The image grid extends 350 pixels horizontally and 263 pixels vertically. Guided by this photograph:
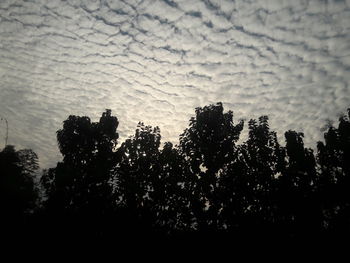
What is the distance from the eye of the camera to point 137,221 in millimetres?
24641

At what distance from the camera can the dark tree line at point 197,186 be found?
2448cm

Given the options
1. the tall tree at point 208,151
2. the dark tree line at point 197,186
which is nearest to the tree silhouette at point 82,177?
the dark tree line at point 197,186

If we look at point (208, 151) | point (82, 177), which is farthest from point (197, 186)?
point (82, 177)

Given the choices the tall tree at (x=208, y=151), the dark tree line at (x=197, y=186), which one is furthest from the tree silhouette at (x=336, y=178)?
the tall tree at (x=208, y=151)

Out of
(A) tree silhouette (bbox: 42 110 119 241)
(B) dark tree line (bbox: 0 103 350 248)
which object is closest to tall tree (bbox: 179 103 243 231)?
(B) dark tree line (bbox: 0 103 350 248)

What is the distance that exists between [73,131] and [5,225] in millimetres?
14644

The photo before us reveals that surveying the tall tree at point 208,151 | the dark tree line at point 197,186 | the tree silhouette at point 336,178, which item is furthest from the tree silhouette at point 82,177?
the tree silhouette at point 336,178

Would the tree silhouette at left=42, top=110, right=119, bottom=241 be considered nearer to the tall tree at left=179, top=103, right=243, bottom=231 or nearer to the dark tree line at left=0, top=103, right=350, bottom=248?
the dark tree line at left=0, top=103, right=350, bottom=248

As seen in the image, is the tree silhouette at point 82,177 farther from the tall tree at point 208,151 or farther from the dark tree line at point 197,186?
the tall tree at point 208,151

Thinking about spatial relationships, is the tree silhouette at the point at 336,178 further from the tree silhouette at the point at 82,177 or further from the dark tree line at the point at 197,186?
the tree silhouette at the point at 82,177

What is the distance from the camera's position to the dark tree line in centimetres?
2448

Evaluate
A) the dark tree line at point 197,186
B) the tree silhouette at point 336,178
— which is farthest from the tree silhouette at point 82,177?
the tree silhouette at point 336,178

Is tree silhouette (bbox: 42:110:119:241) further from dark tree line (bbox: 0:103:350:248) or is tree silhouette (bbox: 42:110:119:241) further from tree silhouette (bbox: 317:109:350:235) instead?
tree silhouette (bbox: 317:109:350:235)

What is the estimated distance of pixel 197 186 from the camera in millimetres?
25266
